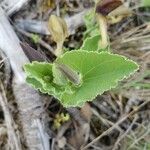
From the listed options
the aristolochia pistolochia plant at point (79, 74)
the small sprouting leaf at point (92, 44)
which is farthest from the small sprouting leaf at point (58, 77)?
the small sprouting leaf at point (92, 44)

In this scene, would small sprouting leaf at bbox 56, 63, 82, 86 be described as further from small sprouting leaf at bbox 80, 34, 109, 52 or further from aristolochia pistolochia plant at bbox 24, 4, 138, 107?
small sprouting leaf at bbox 80, 34, 109, 52

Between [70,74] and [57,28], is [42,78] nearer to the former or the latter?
[70,74]

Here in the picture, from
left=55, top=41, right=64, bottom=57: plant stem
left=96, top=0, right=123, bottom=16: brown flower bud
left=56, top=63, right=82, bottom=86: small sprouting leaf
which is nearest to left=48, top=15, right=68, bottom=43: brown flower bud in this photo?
left=55, top=41, right=64, bottom=57: plant stem

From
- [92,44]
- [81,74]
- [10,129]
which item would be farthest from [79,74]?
[10,129]

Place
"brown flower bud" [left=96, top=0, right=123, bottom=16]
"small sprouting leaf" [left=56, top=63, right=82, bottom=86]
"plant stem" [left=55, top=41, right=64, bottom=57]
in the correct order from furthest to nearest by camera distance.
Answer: "plant stem" [left=55, top=41, right=64, bottom=57] < "brown flower bud" [left=96, top=0, right=123, bottom=16] < "small sprouting leaf" [left=56, top=63, right=82, bottom=86]

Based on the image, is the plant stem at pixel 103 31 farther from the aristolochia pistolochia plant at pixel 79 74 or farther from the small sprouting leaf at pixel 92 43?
the aristolochia pistolochia plant at pixel 79 74

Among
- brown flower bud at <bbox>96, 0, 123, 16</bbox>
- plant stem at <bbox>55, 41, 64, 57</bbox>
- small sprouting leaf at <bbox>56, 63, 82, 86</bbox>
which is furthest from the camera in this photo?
plant stem at <bbox>55, 41, 64, 57</bbox>

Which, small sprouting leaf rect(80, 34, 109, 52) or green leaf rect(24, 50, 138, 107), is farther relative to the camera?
small sprouting leaf rect(80, 34, 109, 52)

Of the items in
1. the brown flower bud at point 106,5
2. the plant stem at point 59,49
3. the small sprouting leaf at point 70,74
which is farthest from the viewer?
the plant stem at point 59,49
